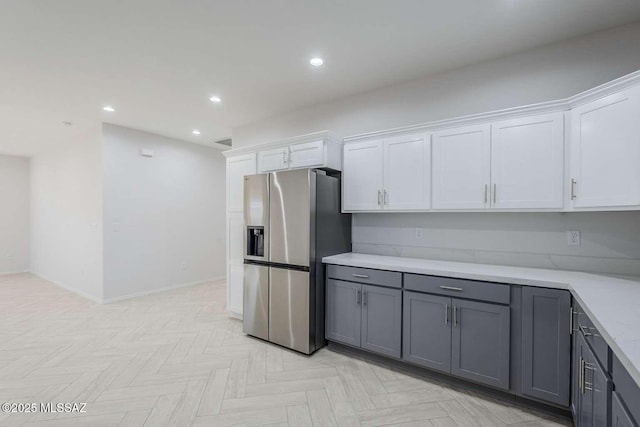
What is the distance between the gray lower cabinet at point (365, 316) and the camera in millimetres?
2621

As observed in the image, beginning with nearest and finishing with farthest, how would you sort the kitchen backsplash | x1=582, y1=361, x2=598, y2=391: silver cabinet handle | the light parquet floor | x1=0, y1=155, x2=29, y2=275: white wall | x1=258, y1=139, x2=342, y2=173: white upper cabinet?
1. x1=582, y1=361, x2=598, y2=391: silver cabinet handle
2. the light parquet floor
3. the kitchen backsplash
4. x1=258, y1=139, x2=342, y2=173: white upper cabinet
5. x1=0, y1=155, x2=29, y2=275: white wall

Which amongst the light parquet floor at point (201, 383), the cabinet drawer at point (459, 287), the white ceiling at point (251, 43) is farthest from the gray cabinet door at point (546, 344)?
the white ceiling at point (251, 43)

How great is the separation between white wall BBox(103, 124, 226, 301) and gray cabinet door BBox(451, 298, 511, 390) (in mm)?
4861

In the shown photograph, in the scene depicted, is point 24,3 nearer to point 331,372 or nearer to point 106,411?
point 106,411

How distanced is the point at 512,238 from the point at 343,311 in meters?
1.66

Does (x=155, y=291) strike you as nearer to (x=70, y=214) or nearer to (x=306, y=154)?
(x=70, y=214)

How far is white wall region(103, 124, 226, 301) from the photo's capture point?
468cm

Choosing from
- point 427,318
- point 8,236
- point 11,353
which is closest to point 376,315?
point 427,318

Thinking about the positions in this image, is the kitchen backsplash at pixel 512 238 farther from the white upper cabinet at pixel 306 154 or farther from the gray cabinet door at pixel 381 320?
the white upper cabinet at pixel 306 154

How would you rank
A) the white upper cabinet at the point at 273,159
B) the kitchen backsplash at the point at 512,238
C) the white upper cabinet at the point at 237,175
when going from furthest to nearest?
the white upper cabinet at the point at 237,175, the white upper cabinet at the point at 273,159, the kitchen backsplash at the point at 512,238

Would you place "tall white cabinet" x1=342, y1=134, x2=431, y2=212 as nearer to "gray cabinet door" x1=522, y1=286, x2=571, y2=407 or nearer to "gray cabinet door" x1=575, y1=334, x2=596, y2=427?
"gray cabinet door" x1=522, y1=286, x2=571, y2=407

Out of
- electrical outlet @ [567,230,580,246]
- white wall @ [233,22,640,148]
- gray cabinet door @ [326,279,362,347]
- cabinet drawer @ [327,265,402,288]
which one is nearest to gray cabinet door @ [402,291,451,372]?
cabinet drawer @ [327,265,402,288]

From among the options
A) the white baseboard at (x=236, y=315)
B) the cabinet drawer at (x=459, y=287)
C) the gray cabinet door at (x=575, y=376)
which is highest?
the cabinet drawer at (x=459, y=287)

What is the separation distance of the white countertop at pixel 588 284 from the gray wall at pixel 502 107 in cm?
17
